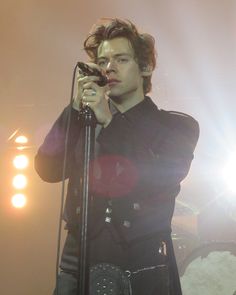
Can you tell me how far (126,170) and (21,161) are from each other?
297 centimetres

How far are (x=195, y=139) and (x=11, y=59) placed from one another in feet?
8.98

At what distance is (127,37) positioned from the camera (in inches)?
63.7

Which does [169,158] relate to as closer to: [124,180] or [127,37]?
[124,180]

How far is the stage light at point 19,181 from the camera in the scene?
13.4ft

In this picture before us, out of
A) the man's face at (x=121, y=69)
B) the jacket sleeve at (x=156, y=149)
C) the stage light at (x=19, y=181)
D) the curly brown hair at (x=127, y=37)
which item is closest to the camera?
the jacket sleeve at (x=156, y=149)

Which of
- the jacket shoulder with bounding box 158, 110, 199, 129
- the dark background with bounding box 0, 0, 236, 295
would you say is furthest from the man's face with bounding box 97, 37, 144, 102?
the dark background with bounding box 0, 0, 236, 295

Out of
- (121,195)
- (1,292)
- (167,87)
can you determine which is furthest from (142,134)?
(1,292)

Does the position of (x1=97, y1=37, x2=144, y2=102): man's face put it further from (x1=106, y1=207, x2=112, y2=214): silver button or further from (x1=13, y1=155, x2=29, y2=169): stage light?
(x1=13, y1=155, x2=29, y2=169): stage light

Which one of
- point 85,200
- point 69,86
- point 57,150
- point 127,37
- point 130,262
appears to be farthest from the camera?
point 69,86

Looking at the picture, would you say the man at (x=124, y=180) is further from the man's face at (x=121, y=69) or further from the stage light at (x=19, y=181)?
the stage light at (x=19, y=181)

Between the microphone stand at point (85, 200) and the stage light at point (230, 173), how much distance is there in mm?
3208

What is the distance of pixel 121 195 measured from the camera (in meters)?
1.26

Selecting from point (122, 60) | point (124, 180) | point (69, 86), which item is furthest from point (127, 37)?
point (69, 86)

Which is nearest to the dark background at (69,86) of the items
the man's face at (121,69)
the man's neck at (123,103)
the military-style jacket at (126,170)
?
the man's face at (121,69)
